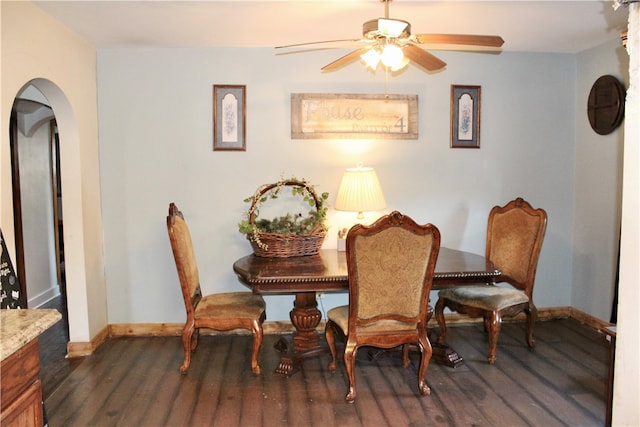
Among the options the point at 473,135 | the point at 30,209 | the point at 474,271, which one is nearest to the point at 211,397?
the point at 474,271

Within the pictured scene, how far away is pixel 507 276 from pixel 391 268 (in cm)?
141

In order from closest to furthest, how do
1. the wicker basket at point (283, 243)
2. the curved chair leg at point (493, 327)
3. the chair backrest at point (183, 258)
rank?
the chair backrest at point (183, 258) < the curved chair leg at point (493, 327) < the wicker basket at point (283, 243)

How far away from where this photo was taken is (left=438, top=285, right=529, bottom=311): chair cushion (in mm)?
3305

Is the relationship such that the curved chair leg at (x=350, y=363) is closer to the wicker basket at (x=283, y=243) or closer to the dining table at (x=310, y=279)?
the dining table at (x=310, y=279)

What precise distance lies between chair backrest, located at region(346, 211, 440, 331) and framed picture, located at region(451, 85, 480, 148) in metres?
1.70

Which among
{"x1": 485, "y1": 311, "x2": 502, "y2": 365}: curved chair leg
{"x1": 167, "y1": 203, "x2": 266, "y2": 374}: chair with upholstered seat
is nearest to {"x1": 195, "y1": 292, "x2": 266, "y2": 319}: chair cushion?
{"x1": 167, "y1": 203, "x2": 266, "y2": 374}: chair with upholstered seat

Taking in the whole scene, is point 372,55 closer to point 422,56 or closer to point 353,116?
point 422,56

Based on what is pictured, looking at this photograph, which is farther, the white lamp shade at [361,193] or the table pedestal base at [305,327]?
the white lamp shade at [361,193]

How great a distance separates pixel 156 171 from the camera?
3.92m

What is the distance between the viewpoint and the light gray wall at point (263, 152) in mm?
3895

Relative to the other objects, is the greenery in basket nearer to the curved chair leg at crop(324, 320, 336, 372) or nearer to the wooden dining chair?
the curved chair leg at crop(324, 320, 336, 372)

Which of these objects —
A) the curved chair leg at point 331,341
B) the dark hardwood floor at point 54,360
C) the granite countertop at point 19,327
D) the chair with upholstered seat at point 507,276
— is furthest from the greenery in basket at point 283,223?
the granite countertop at point 19,327

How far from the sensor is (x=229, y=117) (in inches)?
155

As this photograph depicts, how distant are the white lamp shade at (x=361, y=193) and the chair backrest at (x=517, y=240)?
0.97m
